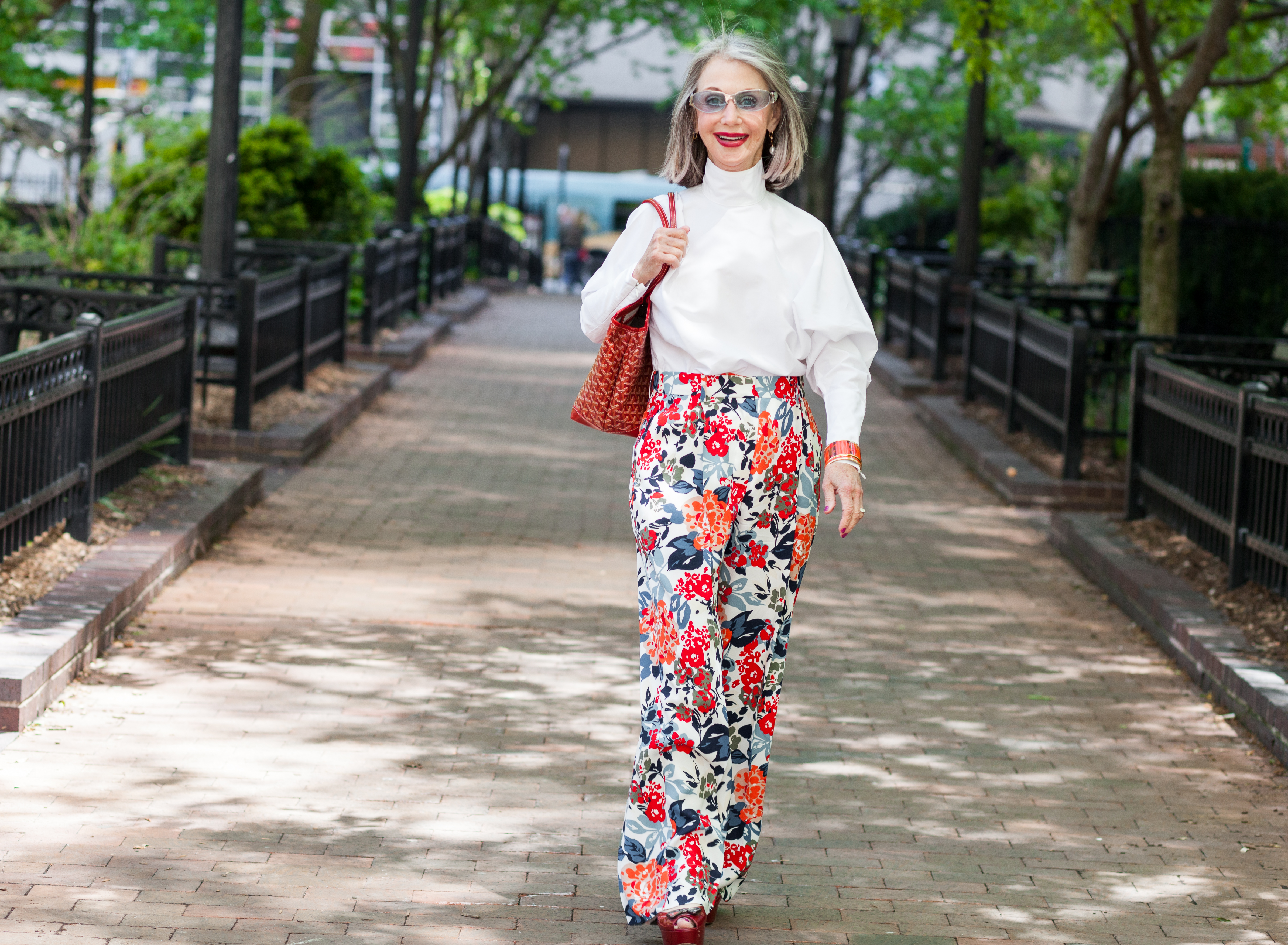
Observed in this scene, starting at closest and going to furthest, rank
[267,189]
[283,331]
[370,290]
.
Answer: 1. [283,331]
2. [370,290]
3. [267,189]

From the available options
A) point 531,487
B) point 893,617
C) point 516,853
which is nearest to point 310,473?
point 531,487

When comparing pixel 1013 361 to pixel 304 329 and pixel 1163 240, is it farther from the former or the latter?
pixel 304 329

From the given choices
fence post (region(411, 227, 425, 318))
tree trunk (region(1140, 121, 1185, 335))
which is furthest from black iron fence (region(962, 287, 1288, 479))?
fence post (region(411, 227, 425, 318))

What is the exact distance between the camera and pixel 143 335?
828 cm

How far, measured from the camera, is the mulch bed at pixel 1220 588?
6.75 m

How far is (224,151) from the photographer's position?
1104 cm

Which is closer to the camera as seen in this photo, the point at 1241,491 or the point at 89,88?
the point at 1241,491

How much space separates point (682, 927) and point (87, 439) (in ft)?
14.6

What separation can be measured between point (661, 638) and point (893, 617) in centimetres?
405

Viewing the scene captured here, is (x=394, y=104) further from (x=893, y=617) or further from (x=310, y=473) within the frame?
(x=893, y=617)

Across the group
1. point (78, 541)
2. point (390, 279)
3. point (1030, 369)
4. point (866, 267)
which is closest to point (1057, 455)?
point (1030, 369)

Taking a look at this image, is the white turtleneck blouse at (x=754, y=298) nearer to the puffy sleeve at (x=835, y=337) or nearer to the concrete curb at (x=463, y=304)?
the puffy sleeve at (x=835, y=337)

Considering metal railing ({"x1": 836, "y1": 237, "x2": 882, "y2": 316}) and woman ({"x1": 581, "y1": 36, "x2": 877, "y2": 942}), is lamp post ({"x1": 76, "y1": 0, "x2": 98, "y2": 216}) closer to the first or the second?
metal railing ({"x1": 836, "y1": 237, "x2": 882, "y2": 316})

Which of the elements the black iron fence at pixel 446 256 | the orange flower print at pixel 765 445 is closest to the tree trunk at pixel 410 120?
the black iron fence at pixel 446 256
